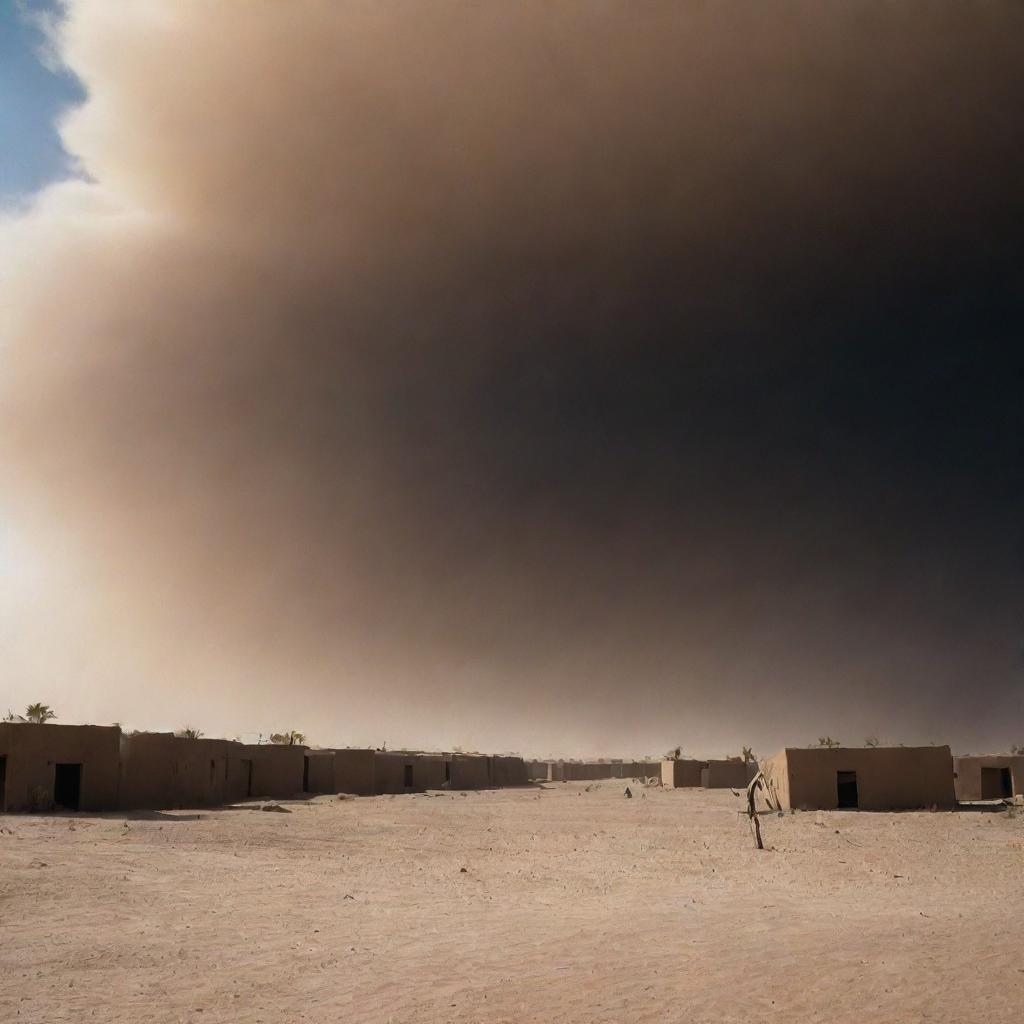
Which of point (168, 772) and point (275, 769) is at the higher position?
point (168, 772)

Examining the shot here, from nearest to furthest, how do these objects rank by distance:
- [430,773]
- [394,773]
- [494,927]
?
[494,927], [394,773], [430,773]

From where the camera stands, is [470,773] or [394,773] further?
[470,773]

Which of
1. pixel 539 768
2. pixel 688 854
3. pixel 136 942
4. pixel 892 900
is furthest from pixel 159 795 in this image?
pixel 539 768

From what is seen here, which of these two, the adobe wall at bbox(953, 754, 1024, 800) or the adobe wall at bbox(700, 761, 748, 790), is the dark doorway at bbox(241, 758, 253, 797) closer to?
the adobe wall at bbox(700, 761, 748, 790)

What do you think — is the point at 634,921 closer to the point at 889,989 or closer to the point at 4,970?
the point at 889,989

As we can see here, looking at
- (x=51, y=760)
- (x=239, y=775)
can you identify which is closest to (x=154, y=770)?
(x=51, y=760)

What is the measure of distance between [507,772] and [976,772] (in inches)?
1223

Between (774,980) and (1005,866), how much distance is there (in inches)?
483

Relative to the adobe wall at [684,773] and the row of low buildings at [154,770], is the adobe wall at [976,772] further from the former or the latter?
the row of low buildings at [154,770]

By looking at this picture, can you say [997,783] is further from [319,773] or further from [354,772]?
→ [319,773]

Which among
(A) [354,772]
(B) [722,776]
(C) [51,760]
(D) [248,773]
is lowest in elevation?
(B) [722,776]

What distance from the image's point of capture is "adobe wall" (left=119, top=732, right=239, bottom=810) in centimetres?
2939

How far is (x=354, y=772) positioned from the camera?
4338cm

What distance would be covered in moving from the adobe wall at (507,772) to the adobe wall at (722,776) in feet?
47.5
